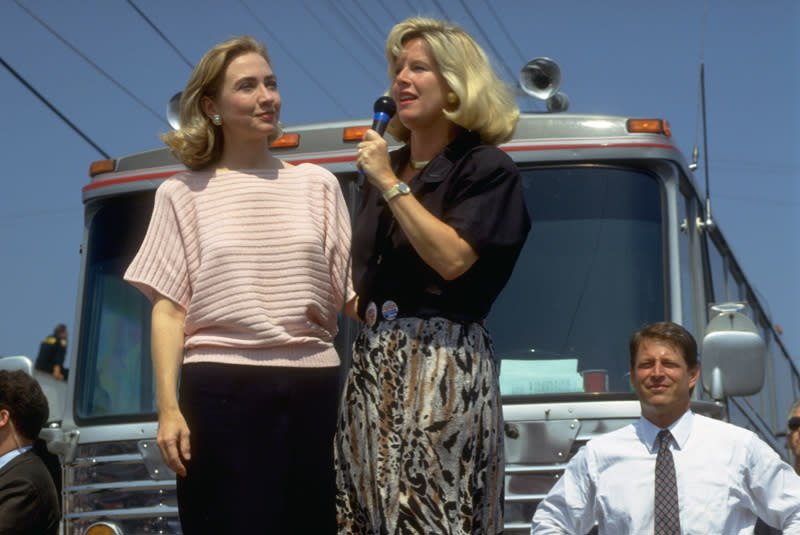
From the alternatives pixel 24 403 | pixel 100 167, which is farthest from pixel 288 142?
pixel 24 403

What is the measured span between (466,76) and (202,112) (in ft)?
2.57

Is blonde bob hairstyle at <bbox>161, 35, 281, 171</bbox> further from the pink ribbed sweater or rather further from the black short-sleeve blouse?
the black short-sleeve blouse

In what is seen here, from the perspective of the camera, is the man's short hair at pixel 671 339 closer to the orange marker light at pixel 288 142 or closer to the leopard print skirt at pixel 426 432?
the leopard print skirt at pixel 426 432

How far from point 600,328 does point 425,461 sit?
2733mm

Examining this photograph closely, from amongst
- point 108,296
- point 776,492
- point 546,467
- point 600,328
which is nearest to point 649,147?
point 600,328

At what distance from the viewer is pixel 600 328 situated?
18.7ft

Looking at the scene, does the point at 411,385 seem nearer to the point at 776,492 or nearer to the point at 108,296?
the point at 776,492

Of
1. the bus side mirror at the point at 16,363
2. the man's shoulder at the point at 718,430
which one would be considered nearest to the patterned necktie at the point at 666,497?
the man's shoulder at the point at 718,430

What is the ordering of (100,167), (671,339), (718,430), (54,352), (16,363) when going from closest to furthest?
(718,430) → (671,339) → (16,363) → (100,167) → (54,352)

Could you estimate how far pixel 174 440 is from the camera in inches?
128

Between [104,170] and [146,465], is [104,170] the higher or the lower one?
the higher one

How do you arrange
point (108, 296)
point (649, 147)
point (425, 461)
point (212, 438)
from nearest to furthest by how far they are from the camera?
point (425, 461)
point (212, 438)
point (649, 147)
point (108, 296)

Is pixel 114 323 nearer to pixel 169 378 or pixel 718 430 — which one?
pixel 718 430

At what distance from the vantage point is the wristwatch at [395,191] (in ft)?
10.1
